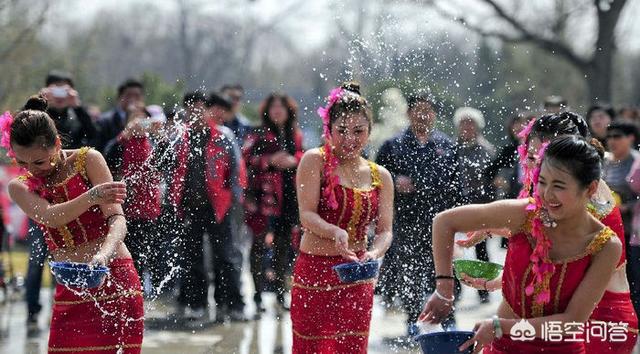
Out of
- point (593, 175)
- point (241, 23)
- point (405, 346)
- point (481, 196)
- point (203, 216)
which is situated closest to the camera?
point (593, 175)

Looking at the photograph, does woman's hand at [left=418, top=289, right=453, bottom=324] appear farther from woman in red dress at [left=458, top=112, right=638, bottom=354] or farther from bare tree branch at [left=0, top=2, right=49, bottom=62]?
bare tree branch at [left=0, top=2, right=49, bottom=62]

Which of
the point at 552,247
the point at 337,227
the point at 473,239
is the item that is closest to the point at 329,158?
the point at 337,227

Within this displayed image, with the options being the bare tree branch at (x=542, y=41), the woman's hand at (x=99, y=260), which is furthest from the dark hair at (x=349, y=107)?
the bare tree branch at (x=542, y=41)

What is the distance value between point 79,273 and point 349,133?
1621mm

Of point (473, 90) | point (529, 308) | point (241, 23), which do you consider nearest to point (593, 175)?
point (529, 308)

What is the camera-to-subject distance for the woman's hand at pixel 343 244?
4.92 meters

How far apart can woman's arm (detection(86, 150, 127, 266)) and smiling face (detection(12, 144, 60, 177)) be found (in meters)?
0.17

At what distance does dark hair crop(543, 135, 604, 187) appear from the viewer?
11.4 feet

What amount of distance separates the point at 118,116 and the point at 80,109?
1.89 feet

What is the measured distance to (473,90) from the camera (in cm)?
2053

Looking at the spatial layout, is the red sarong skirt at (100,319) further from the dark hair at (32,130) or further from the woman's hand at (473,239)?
the woman's hand at (473,239)

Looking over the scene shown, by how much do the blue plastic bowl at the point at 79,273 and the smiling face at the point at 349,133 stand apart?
4.82ft

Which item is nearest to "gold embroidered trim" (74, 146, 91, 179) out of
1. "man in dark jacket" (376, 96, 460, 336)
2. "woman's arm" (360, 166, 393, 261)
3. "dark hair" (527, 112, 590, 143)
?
"woman's arm" (360, 166, 393, 261)

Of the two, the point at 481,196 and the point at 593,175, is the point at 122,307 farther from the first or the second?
the point at 481,196
